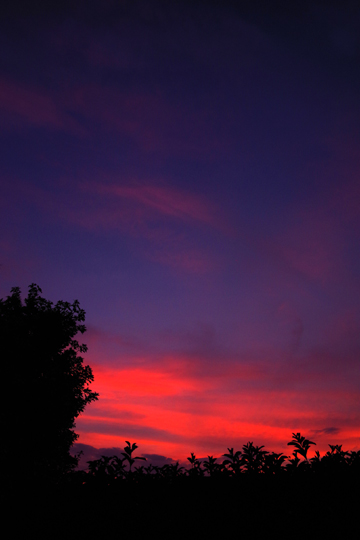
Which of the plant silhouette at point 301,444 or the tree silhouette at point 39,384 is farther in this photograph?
the tree silhouette at point 39,384

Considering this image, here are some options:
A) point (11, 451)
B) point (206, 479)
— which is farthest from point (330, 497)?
point (11, 451)

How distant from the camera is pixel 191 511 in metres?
6.04

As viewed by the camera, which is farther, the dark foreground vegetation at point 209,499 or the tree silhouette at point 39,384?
the tree silhouette at point 39,384

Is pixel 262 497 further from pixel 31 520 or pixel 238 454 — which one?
pixel 31 520

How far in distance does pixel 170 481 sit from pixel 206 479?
0.62 m

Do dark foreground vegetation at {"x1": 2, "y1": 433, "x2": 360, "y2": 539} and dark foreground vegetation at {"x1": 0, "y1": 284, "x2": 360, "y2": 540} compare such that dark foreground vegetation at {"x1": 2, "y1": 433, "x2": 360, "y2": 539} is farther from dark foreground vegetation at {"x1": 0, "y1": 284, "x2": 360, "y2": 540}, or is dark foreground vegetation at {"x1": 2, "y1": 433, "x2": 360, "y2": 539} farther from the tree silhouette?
the tree silhouette

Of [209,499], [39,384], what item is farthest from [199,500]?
[39,384]

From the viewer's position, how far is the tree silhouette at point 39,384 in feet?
91.7

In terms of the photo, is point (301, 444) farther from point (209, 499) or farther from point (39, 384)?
point (39, 384)

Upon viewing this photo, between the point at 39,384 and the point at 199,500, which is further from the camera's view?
the point at 39,384

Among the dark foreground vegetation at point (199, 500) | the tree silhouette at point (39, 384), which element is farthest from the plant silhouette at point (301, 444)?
the tree silhouette at point (39, 384)

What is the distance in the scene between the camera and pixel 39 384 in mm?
29219

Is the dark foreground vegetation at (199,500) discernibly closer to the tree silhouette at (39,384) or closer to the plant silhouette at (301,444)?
the plant silhouette at (301,444)

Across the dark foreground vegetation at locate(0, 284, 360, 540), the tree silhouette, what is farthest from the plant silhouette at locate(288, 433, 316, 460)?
the tree silhouette
